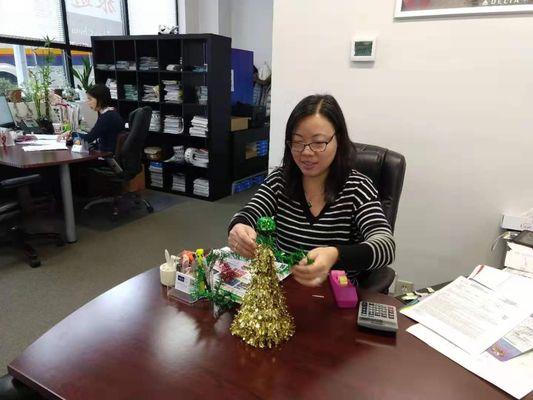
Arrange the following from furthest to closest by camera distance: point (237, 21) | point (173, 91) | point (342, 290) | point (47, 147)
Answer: point (237, 21) < point (173, 91) < point (47, 147) < point (342, 290)

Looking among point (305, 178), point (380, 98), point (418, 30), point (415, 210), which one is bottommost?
point (415, 210)

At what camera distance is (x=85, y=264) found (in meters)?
Answer: 2.79

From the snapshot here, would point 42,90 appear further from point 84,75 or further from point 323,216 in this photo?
point 323,216

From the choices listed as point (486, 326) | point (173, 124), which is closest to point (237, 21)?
point (173, 124)

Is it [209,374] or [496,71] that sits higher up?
[496,71]

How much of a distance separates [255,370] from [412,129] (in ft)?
5.12

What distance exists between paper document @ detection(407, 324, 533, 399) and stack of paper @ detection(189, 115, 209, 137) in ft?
11.6

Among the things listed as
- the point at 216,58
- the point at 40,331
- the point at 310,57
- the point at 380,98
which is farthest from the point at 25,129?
the point at 380,98

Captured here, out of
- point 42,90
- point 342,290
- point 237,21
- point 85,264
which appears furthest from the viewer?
point 237,21

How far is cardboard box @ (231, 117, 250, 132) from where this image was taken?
4426 millimetres

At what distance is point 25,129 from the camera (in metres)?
3.80

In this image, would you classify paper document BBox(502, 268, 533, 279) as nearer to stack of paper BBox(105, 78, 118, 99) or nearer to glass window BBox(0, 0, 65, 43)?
stack of paper BBox(105, 78, 118, 99)

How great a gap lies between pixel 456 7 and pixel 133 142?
2775 mm

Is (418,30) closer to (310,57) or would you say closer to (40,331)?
(310,57)
